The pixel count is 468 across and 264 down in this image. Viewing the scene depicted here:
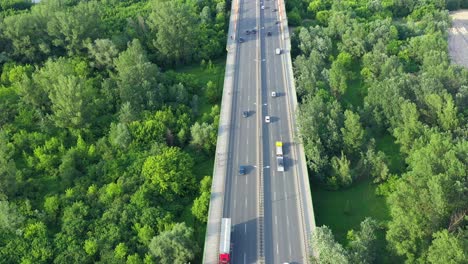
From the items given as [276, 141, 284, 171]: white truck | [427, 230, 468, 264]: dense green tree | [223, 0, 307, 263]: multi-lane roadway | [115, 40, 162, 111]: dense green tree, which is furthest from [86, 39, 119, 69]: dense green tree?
[427, 230, 468, 264]: dense green tree

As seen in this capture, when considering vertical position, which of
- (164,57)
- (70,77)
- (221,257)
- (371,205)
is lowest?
(371,205)

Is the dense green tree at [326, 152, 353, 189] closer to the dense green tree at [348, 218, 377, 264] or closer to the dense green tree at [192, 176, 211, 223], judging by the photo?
the dense green tree at [348, 218, 377, 264]

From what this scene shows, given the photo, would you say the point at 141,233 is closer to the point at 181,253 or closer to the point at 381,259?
the point at 181,253

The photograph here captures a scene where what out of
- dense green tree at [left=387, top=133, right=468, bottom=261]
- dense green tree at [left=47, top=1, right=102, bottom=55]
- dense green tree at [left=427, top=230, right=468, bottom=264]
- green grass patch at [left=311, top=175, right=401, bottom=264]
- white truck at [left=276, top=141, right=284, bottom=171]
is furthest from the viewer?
dense green tree at [left=47, top=1, right=102, bottom=55]

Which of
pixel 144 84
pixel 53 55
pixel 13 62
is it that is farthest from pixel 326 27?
pixel 13 62

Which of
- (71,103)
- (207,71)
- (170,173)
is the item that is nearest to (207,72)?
(207,71)

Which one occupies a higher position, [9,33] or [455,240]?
[9,33]
